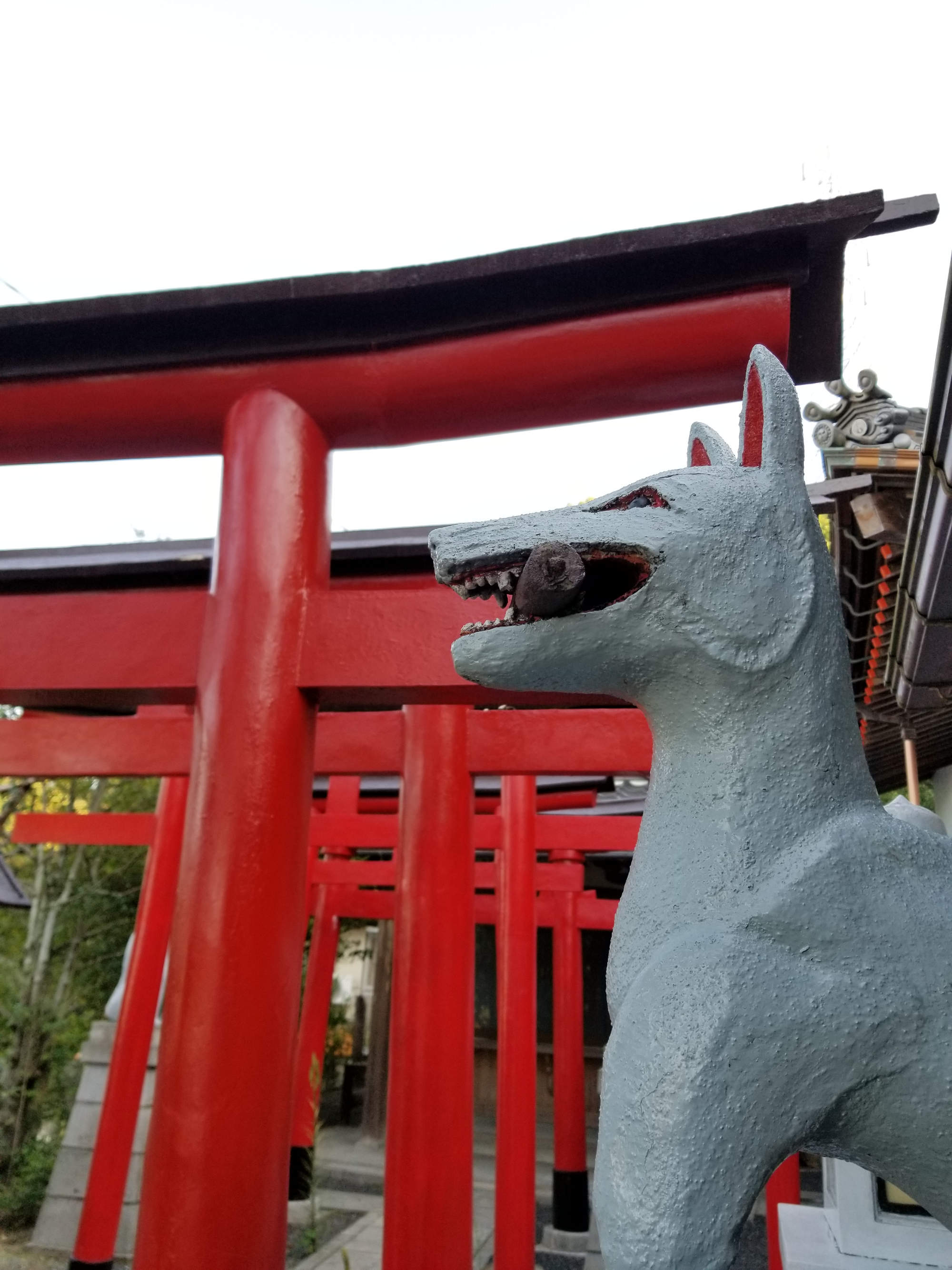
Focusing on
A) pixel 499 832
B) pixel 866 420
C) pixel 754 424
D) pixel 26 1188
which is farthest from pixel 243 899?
pixel 26 1188

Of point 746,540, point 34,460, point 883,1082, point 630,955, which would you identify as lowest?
point 883,1082

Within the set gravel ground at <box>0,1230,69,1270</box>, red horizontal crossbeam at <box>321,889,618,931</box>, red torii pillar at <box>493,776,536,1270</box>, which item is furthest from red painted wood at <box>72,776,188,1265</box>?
red horizontal crossbeam at <box>321,889,618,931</box>

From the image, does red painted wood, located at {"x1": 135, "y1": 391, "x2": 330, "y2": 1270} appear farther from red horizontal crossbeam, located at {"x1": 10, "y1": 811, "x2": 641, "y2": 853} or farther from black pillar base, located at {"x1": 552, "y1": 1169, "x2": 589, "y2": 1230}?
black pillar base, located at {"x1": 552, "y1": 1169, "x2": 589, "y2": 1230}

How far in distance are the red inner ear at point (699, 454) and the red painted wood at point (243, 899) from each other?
132 centimetres

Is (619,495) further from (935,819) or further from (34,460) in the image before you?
(34,460)

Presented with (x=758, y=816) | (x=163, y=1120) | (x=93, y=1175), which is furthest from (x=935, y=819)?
(x=93, y=1175)

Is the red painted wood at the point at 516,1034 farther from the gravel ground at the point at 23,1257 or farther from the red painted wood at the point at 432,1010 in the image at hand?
the gravel ground at the point at 23,1257

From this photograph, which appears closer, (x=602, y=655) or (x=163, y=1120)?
(x=602, y=655)

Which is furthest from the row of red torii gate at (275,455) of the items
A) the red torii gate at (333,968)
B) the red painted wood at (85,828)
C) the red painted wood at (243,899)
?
the red painted wood at (85,828)

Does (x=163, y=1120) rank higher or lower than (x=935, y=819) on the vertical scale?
lower

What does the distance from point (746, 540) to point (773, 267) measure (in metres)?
1.55

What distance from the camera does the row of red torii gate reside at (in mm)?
2496

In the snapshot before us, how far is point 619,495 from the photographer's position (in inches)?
62.3

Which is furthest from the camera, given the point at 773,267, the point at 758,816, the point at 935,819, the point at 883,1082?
the point at 773,267
